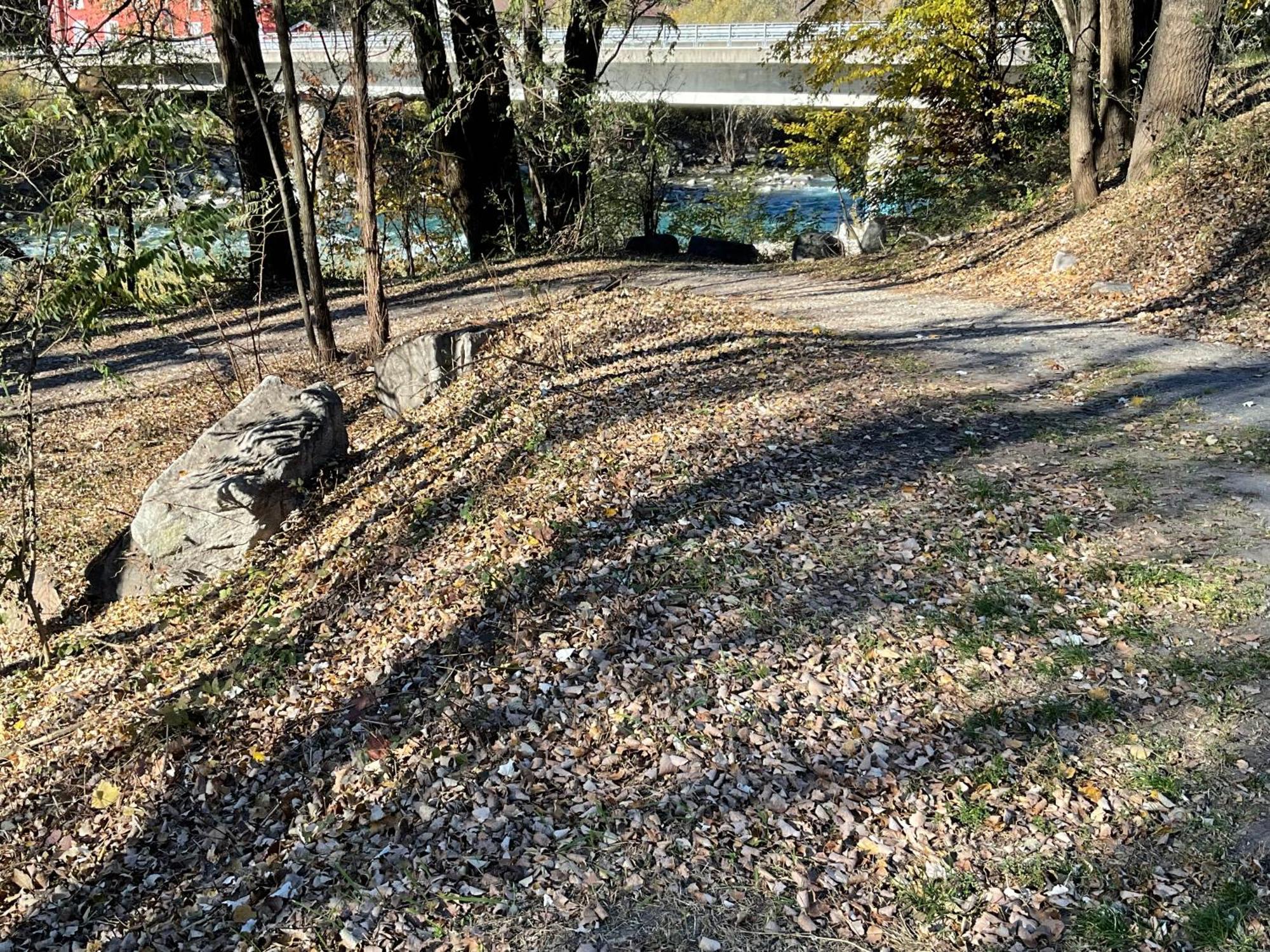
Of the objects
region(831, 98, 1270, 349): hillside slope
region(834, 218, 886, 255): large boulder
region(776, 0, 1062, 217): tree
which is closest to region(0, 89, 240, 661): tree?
region(831, 98, 1270, 349): hillside slope

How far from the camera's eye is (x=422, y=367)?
9172mm

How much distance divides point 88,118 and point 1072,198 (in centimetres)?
1370

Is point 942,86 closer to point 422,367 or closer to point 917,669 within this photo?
point 422,367

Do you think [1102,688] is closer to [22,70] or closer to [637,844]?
[637,844]

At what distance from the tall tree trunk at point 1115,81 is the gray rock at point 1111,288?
14.1ft

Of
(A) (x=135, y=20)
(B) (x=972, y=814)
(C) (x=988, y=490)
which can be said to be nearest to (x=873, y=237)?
(C) (x=988, y=490)

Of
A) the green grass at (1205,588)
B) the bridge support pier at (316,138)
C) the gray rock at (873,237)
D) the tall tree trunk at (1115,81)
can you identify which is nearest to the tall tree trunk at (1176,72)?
the tall tree trunk at (1115,81)

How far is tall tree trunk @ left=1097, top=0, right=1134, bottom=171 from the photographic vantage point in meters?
12.9

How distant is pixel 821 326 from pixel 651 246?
8456 millimetres

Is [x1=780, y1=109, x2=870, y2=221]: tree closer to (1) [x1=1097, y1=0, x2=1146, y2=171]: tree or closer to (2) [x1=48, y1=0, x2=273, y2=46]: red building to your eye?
(1) [x1=1097, y1=0, x2=1146, y2=171]: tree

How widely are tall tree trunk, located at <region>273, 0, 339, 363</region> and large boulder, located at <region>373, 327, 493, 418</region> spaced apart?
5.13ft

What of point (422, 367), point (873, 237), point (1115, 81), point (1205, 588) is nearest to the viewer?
point (1205, 588)

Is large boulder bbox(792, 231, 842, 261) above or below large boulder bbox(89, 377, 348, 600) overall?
above

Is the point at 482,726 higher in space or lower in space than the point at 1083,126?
lower
